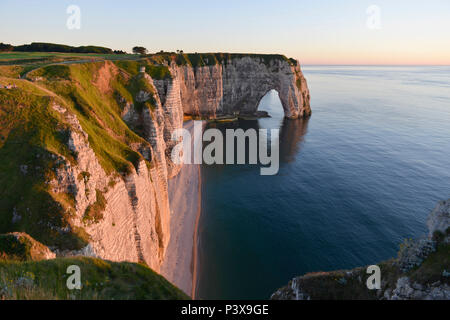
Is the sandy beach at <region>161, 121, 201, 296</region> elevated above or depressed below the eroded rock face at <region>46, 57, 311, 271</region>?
below

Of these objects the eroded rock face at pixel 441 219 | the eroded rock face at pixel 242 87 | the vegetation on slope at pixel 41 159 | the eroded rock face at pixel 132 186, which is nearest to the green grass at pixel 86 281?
the eroded rock face at pixel 132 186

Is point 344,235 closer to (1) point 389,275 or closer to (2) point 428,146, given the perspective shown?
(1) point 389,275

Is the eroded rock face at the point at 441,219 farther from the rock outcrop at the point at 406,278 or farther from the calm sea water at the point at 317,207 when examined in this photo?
the calm sea water at the point at 317,207

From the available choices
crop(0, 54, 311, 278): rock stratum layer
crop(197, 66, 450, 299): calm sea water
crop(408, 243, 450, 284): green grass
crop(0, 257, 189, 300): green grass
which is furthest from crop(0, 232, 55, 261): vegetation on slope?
crop(197, 66, 450, 299): calm sea water

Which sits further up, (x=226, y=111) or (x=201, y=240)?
(x=226, y=111)

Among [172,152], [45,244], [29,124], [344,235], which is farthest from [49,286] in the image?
[172,152]

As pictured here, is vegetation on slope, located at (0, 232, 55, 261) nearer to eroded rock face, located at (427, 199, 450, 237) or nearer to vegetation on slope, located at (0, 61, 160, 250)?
vegetation on slope, located at (0, 61, 160, 250)
